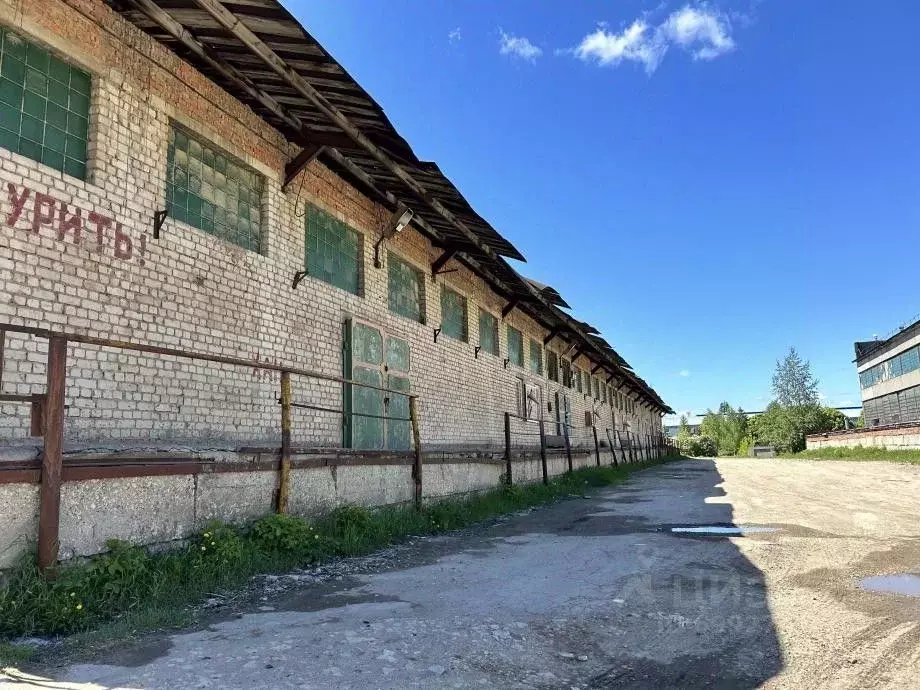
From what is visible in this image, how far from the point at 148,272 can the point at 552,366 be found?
53.6ft

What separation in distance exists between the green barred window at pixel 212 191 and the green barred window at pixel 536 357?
1216 cm

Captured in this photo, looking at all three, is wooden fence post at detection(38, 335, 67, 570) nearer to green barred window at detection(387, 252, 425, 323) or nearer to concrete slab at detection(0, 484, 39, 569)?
concrete slab at detection(0, 484, 39, 569)

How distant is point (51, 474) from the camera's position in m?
3.90

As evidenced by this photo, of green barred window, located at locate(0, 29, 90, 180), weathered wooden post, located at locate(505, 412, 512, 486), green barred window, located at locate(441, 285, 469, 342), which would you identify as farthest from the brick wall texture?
green barred window, located at locate(441, 285, 469, 342)

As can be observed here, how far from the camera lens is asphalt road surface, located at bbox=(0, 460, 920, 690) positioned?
9.87ft

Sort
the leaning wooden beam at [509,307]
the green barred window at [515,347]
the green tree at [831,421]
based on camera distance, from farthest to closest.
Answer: the green tree at [831,421] < the green barred window at [515,347] < the leaning wooden beam at [509,307]

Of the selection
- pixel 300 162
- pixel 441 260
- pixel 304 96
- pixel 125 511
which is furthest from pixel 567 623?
pixel 441 260

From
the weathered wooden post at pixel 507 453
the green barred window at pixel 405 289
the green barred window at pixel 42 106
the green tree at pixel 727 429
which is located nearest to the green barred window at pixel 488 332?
the green barred window at pixel 405 289

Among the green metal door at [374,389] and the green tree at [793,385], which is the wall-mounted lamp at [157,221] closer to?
the green metal door at [374,389]

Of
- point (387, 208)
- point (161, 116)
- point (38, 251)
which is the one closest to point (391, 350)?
point (387, 208)

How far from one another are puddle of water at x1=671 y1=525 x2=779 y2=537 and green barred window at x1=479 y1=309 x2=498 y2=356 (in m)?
7.84

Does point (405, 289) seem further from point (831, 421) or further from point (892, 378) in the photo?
point (831, 421)

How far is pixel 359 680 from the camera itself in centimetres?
294

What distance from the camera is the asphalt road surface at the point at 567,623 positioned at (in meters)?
3.01
